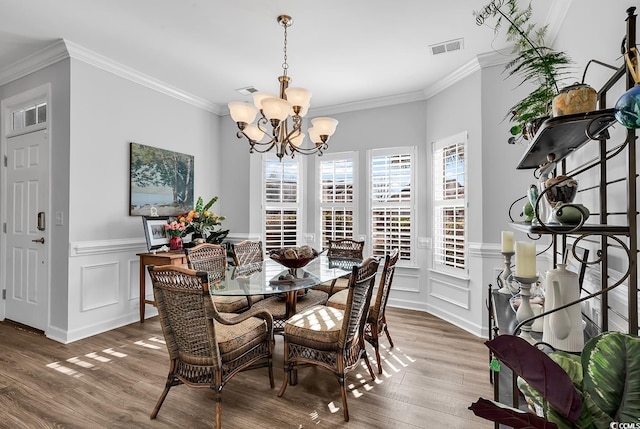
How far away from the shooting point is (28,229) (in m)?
3.65

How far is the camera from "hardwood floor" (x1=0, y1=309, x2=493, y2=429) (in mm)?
2061

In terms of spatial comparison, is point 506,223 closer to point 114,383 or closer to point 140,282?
point 114,383

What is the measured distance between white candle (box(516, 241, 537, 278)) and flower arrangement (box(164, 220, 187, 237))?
11.9ft

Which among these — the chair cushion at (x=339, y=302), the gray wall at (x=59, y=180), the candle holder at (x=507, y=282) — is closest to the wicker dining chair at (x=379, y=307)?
the chair cushion at (x=339, y=302)

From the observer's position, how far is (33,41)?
10.3 ft

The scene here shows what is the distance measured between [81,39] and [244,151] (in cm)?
234

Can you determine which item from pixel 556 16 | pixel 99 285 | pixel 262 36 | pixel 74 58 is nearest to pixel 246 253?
pixel 99 285

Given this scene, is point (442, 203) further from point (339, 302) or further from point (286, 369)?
point (286, 369)

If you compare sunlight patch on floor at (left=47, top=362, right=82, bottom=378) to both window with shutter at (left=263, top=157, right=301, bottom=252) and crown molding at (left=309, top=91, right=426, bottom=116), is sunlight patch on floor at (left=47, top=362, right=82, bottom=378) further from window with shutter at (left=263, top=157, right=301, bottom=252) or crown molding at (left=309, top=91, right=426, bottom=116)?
crown molding at (left=309, top=91, right=426, bottom=116)

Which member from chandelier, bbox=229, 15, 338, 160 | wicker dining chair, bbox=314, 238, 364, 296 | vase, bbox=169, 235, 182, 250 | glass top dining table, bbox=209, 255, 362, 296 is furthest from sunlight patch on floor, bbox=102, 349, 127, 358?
chandelier, bbox=229, 15, 338, 160

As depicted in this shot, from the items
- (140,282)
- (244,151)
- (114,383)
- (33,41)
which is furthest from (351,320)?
(33,41)

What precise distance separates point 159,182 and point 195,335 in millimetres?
2866

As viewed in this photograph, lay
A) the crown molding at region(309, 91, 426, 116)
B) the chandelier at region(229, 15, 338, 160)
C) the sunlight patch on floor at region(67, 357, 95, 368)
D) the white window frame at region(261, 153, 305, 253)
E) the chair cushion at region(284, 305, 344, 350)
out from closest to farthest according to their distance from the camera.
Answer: the chair cushion at region(284, 305, 344, 350) < the chandelier at region(229, 15, 338, 160) < the sunlight patch on floor at region(67, 357, 95, 368) < the crown molding at region(309, 91, 426, 116) < the white window frame at region(261, 153, 305, 253)

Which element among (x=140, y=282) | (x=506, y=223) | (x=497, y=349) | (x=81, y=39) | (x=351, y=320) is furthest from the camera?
(x=140, y=282)
